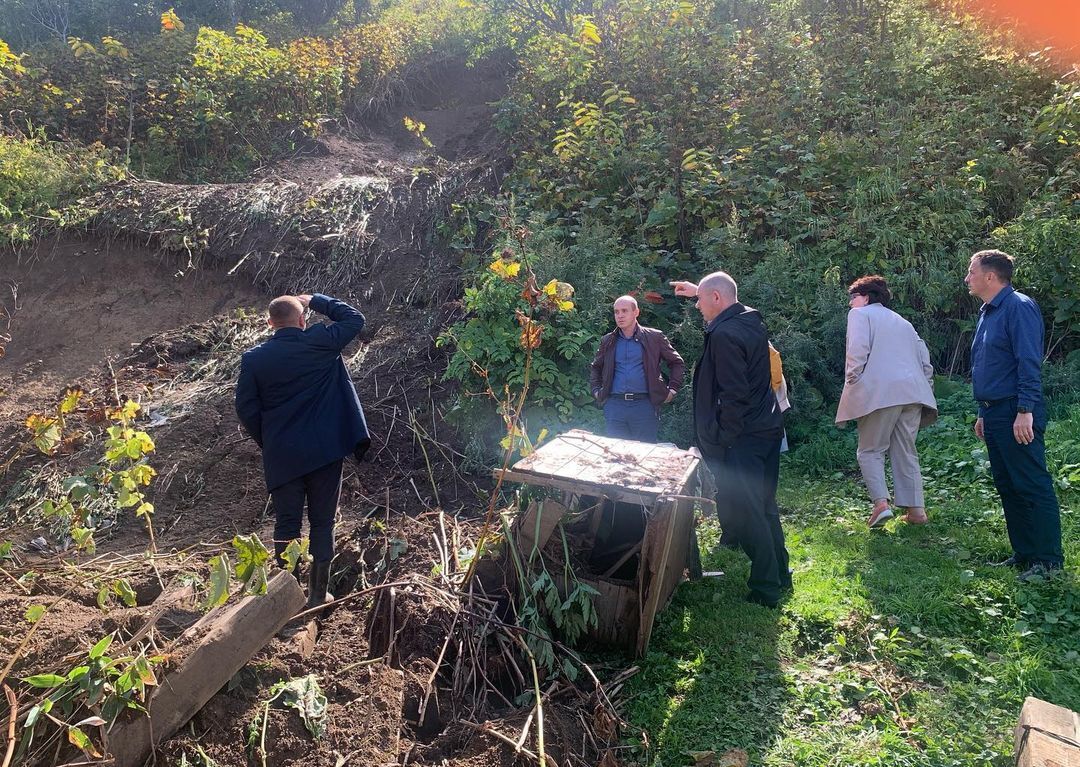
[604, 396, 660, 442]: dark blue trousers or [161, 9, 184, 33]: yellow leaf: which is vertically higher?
[161, 9, 184, 33]: yellow leaf

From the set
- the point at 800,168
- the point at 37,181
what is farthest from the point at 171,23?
the point at 800,168

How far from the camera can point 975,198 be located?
8125 millimetres

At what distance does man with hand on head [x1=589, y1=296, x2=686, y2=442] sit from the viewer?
19.0 feet

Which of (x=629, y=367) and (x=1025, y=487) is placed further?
(x=629, y=367)

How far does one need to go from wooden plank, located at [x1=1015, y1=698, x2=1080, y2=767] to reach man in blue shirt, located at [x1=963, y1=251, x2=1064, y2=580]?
1911mm

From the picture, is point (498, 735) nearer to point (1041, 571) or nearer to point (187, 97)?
point (1041, 571)

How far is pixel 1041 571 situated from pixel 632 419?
2.89 meters

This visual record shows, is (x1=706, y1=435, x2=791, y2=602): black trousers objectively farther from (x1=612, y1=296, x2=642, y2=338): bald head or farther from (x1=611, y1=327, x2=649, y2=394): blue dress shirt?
(x1=612, y1=296, x2=642, y2=338): bald head

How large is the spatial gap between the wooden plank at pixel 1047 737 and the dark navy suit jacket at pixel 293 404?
3.43m

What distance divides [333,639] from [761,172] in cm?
813

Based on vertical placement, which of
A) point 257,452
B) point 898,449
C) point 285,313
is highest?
point 285,313

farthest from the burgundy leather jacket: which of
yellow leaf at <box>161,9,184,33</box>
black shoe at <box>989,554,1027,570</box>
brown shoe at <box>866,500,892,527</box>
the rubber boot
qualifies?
yellow leaf at <box>161,9,184,33</box>

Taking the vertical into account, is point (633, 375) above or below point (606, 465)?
above

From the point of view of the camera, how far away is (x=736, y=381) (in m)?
4.17
